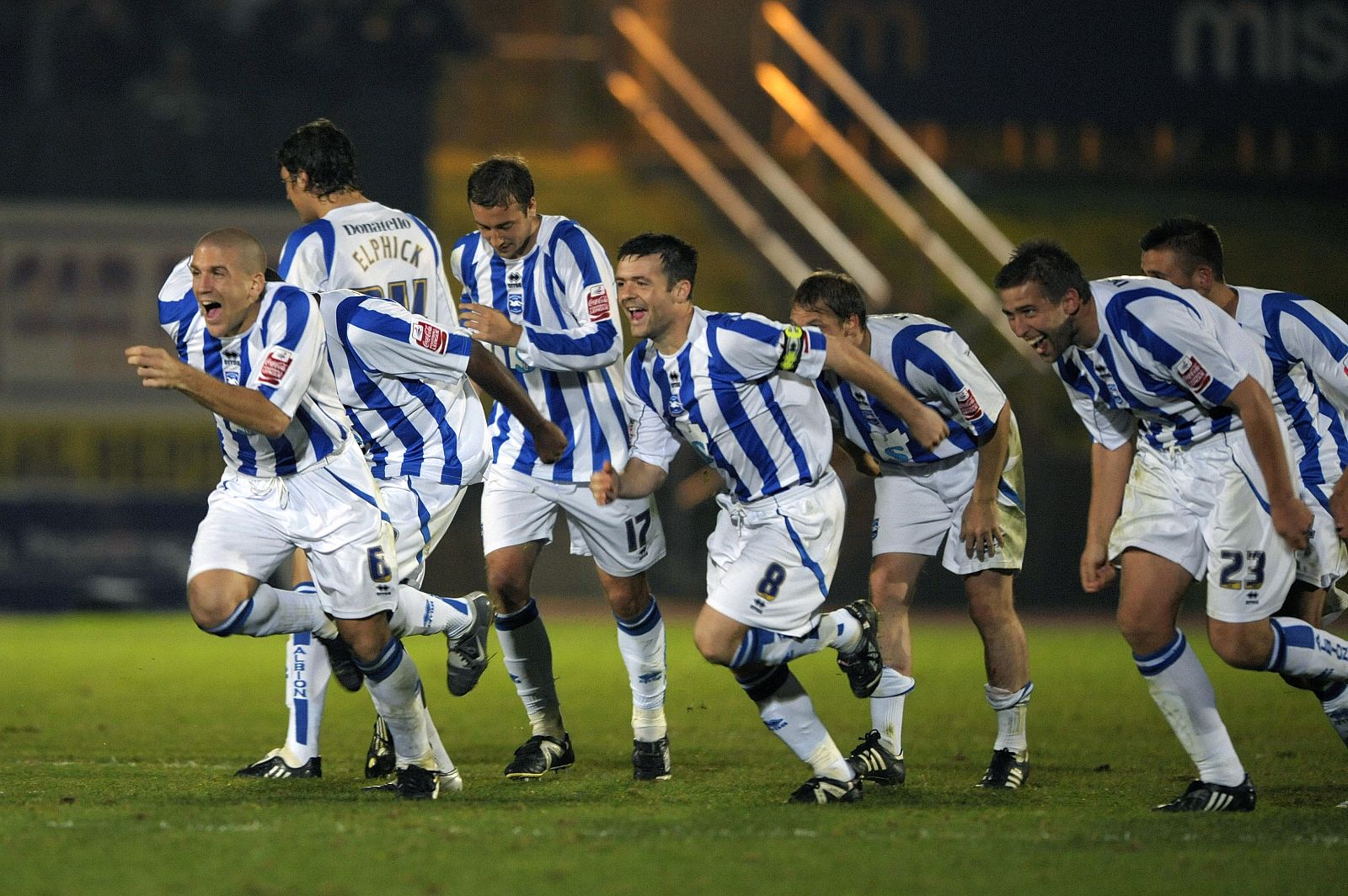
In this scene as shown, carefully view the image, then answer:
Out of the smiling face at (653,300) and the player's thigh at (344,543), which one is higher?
the smiling face at (653,300)

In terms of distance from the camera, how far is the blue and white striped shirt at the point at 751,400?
6012 millimetres

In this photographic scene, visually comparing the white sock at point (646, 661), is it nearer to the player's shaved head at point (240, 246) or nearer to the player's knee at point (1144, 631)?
the player's knee at point (1144, 631)

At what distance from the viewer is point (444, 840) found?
5.11 meters

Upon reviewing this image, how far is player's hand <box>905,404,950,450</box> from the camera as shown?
5957 mm

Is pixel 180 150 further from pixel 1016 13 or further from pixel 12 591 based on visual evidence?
pixel 1016 13

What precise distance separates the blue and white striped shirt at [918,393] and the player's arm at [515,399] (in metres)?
1.11

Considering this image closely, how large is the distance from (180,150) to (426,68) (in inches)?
95.0

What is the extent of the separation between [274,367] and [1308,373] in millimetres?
3948

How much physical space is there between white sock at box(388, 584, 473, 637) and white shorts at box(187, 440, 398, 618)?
0.94ft

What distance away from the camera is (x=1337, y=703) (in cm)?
607

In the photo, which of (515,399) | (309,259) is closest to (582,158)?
(309,259)

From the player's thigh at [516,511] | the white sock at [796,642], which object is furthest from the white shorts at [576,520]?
the white sock at [796,642]

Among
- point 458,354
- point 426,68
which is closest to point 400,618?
point 458,354

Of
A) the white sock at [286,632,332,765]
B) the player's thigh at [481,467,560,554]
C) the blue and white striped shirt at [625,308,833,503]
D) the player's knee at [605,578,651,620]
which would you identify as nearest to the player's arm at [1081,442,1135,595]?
the blue and white striped shirt at [625,308,833,503]
